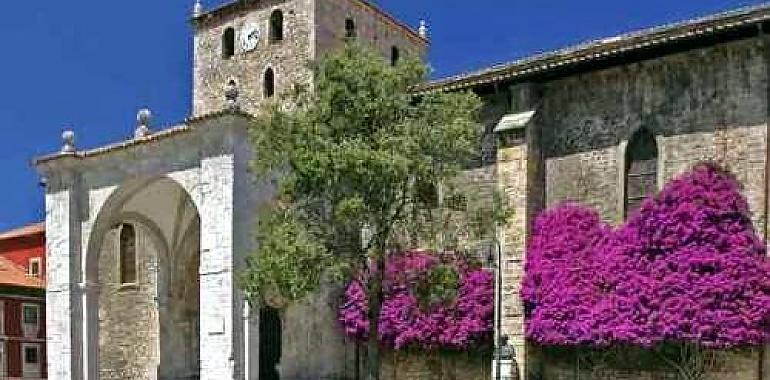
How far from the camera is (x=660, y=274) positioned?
20750 mm

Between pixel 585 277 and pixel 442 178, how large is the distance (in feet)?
19.5

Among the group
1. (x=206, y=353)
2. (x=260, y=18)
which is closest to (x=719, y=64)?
(x=206, y=353)

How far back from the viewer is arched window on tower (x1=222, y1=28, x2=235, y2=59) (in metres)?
33.2

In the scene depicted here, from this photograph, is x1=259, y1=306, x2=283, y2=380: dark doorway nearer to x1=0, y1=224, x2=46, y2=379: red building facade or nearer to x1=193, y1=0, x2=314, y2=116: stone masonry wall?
x1=193, y1=0, x2=314, y2=116: stone masonry wall

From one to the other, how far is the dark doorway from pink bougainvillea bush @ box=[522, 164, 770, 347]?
841cm

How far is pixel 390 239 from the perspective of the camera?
1886 centimetres

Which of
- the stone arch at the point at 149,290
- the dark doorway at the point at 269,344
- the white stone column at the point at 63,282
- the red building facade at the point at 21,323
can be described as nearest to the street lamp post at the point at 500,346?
the dark doorway at the point at 269,344

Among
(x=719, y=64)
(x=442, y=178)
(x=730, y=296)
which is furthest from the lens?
(x=719, y=64)

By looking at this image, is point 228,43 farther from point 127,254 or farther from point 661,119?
point 661,119

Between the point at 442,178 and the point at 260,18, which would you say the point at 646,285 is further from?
the point at 260,18

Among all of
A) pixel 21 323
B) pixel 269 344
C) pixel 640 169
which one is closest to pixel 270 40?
pixel 269 344

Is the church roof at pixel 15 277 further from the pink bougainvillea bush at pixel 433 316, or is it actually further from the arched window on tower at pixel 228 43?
the pink bougainvillea bush at pixel 433 316

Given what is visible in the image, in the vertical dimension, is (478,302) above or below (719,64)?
below

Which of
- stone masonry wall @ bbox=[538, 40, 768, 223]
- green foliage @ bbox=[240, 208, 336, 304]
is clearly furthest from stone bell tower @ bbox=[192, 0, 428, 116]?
green foliage @ bbox=[240, 208, 336, 304]
